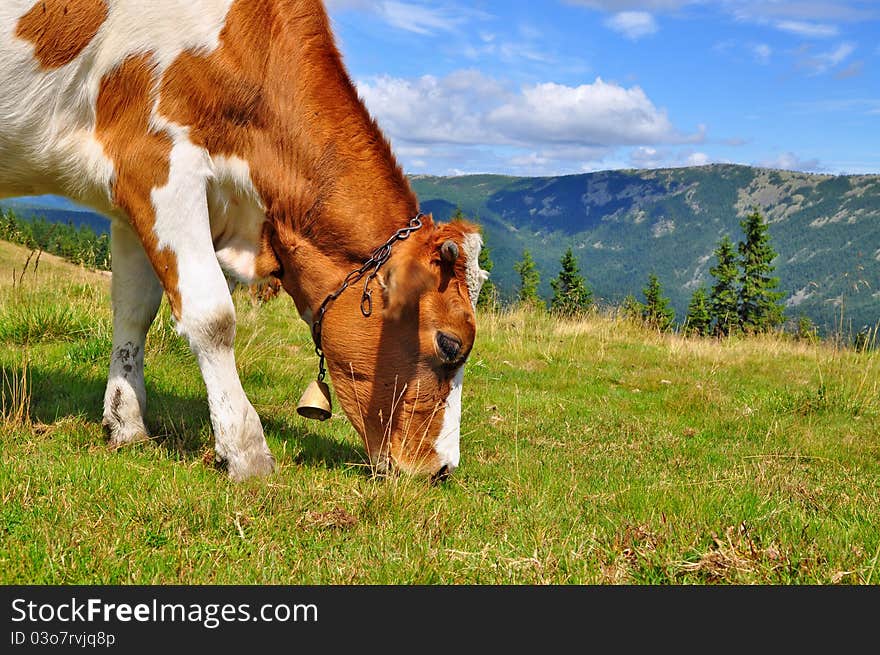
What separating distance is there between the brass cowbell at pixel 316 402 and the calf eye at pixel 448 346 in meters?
0.88

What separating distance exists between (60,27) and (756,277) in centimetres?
7695

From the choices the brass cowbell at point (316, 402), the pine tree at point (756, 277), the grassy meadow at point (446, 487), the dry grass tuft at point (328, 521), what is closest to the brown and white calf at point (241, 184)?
the brass cowbell at point (316, 402)

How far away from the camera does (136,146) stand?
4.59 meters

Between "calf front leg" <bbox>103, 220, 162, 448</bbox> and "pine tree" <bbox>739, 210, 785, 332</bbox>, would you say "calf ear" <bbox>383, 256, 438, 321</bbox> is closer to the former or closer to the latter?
"calf front leg" <bbox>103, 220, 162, 448</bbox>

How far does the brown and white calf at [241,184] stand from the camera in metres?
4.60

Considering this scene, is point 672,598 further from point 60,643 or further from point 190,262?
point 190,262

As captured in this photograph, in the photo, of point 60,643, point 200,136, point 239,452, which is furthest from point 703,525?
point 200,136

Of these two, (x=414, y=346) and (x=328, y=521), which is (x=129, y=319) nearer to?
(x=414, y=346)

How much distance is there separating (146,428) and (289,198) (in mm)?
2116

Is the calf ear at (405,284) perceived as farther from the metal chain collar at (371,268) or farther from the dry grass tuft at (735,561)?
the dry grass tuft at (735,561)

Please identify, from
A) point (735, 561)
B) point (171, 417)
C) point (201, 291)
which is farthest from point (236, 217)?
point (735, 561)

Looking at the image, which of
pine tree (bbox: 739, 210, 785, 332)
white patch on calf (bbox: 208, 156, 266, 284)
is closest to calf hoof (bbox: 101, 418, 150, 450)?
white patch on calf (bbox: 208, 156, 266, 284)

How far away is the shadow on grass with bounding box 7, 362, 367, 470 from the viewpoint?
558 centimetres

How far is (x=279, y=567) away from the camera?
3.54 meters
